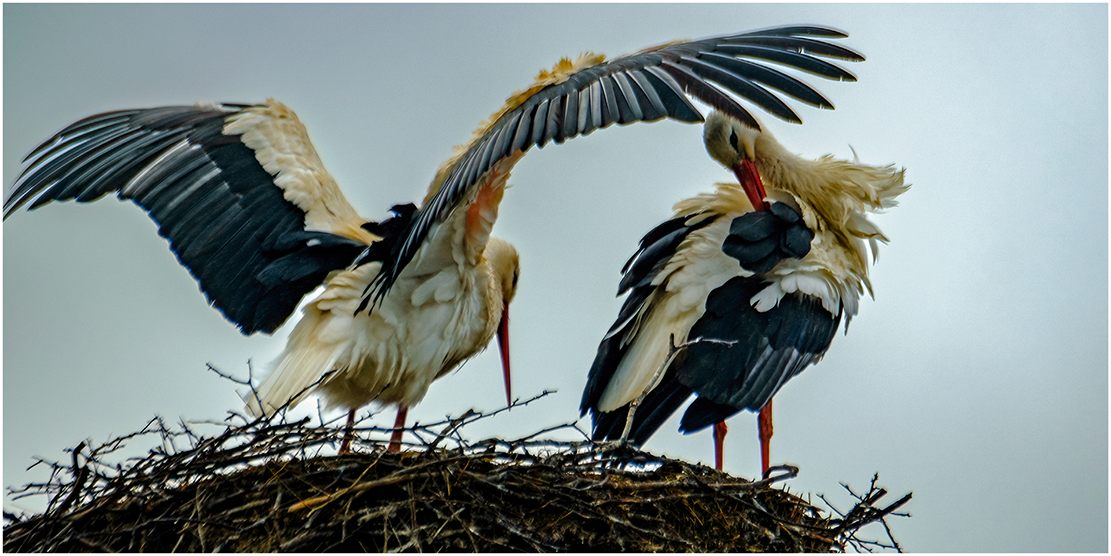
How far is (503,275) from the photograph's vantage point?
4383 millimetres

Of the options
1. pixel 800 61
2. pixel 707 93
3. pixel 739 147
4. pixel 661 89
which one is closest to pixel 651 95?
pixel 661 89

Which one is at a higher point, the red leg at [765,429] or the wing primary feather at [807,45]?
the wing primary feather at [807,45]

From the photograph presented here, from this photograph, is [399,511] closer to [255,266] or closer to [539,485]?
[539,485]

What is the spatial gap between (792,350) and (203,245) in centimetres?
210

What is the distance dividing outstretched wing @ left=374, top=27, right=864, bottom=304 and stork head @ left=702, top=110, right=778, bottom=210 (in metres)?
1.15

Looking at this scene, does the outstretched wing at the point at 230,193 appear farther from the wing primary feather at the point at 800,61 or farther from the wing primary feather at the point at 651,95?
the wing primary feather at the point at 800,61

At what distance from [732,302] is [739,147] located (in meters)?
0.79

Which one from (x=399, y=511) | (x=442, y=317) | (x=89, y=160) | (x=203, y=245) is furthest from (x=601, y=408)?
(x=89, y=160)

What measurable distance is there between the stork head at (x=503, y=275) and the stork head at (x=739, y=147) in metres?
0.92

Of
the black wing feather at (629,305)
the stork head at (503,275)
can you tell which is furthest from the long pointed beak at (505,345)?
the black wing feather at (629,305)

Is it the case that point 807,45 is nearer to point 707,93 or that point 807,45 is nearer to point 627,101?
point 707,93

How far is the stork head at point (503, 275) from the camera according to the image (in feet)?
14.2

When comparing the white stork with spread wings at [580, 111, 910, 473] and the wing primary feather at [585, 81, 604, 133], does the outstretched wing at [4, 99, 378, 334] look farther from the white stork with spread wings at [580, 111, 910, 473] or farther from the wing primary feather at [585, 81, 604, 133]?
the wing primary feather at [585, 81, 604, 133]

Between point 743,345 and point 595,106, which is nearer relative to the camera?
point 595,106
